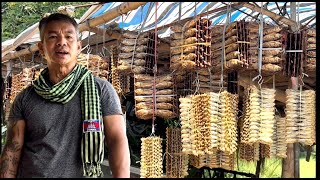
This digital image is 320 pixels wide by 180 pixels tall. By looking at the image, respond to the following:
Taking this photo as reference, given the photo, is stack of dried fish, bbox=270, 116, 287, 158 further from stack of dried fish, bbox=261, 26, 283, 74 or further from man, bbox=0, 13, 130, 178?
man, bbox=0, 13, 130, 178

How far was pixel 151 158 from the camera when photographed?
428cm

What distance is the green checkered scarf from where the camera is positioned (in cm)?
217

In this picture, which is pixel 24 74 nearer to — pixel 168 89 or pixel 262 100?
pixel 168 89

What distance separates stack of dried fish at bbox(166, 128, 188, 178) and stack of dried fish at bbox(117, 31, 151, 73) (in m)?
0.92

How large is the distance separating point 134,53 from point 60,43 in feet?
6.72

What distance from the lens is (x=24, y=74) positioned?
20.4 ft

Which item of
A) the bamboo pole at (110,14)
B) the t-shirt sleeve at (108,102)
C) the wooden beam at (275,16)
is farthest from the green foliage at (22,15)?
the t-shirt sleeve at (108,102)

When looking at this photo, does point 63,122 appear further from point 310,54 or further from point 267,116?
point 310,54

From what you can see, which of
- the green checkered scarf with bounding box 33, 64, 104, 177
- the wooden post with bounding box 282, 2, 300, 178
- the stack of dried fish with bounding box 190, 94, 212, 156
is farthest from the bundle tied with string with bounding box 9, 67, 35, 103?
the green checkered scarf with bounding box 33, 64, 104, 177

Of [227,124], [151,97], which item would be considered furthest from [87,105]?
[151,97]

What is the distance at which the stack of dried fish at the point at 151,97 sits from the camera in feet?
13.6

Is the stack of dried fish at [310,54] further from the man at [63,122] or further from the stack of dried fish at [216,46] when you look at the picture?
the man at [63,122]

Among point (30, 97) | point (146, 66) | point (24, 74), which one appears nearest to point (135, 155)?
point (24, 74)

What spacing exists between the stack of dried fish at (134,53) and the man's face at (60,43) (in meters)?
1.93
